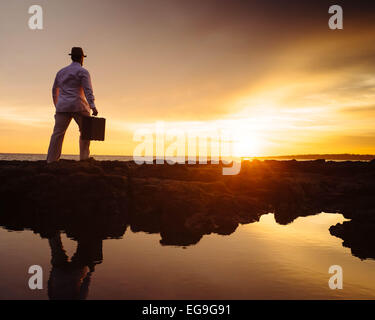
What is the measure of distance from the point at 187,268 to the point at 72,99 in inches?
241

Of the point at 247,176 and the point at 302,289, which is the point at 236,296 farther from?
the point at 247,176

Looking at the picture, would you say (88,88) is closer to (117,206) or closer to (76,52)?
(76,52)

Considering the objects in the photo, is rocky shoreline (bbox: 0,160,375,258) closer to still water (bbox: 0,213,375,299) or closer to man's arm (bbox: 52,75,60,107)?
still water (bbox: 0,213,375,299)

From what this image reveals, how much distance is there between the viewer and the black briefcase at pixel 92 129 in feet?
27.4

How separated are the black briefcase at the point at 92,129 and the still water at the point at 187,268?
3.03m

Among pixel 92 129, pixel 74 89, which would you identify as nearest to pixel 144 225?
pixel 92 129

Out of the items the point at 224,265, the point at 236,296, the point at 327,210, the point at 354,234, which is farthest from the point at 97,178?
the point at 327,210

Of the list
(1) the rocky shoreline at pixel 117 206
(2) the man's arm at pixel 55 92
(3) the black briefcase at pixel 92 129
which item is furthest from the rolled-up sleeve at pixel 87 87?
(1) the rocky shoreline at pixel 117 206

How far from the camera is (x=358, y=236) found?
23.2 feet

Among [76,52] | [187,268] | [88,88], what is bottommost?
[187,268]

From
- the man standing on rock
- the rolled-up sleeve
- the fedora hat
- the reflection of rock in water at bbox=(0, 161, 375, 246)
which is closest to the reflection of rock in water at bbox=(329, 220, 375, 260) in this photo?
the reflection of rock in water at bbox=(0, 161, 375, 246)

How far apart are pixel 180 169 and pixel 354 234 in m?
6.10

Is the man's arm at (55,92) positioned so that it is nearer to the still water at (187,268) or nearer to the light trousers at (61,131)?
the light trousers at (61,131)

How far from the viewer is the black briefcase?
27.4 ft
